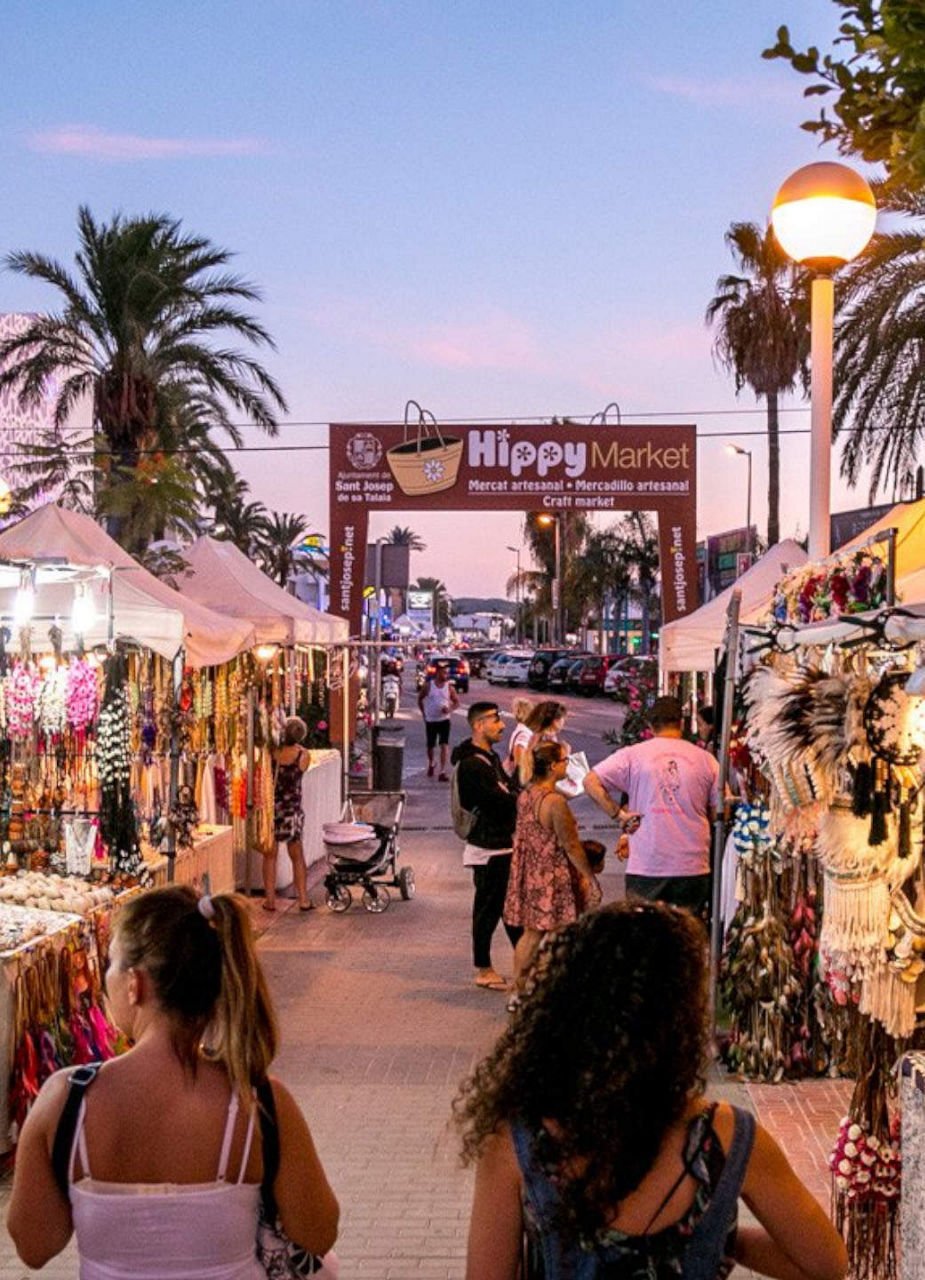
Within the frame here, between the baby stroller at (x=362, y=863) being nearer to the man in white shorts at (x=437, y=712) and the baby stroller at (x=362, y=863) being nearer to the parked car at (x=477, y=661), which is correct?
the man in white shorts at (x=437, y=712)

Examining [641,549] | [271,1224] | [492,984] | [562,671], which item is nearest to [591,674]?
[562,671]

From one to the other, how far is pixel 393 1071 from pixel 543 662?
53311mm

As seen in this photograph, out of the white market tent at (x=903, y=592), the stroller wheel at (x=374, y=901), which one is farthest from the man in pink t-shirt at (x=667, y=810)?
the stroller wheel at (x=374, y=901)

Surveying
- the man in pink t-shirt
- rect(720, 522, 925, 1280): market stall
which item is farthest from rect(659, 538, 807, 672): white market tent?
A: rect(720, 522, 925, 1280): market stall

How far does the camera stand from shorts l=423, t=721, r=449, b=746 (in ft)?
88.5

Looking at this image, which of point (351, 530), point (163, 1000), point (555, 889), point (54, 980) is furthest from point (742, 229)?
point (163, 1000)

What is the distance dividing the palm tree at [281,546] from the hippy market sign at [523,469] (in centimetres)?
3143

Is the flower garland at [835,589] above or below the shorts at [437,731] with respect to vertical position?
above

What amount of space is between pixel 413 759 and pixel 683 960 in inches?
1183

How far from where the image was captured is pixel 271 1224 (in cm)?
287

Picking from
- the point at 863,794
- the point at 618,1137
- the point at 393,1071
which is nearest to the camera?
the point at 618,1137

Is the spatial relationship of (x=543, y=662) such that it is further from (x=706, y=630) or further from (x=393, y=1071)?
(x=393, y=1071)

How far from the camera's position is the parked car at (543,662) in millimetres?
60375

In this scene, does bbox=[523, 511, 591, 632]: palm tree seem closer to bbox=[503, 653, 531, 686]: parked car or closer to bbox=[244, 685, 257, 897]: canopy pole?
bbox=[503, 653, 531, 686]: parked car
